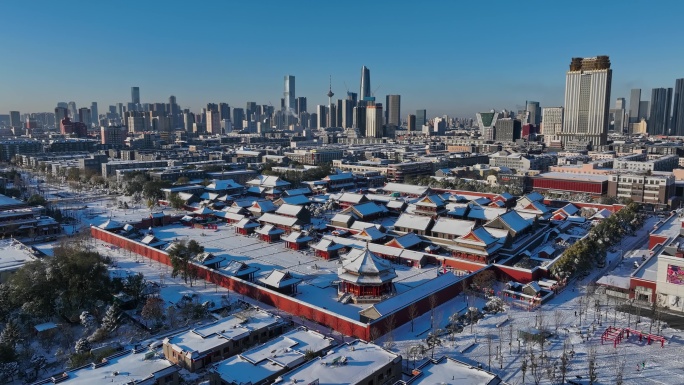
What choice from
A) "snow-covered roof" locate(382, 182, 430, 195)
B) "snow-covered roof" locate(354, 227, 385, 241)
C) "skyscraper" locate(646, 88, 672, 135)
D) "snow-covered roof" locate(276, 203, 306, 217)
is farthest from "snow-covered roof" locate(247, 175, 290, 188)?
"skyscraper" locate(646, 88, 672, 135)

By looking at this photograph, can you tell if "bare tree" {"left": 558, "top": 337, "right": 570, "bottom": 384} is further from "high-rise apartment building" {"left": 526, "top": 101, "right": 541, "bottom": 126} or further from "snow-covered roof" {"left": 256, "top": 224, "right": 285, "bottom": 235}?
"high-rise apartment building" {"left": 526, "top": 101, "right": 541, "bottom": 126}

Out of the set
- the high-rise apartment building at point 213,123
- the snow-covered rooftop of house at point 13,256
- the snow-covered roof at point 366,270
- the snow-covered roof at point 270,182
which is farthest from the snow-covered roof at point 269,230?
the high-rise apartment building at point 213,123

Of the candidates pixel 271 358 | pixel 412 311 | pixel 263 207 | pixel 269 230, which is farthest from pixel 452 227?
pixel 271 358

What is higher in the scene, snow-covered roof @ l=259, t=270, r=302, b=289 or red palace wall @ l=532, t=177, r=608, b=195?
red palace wall @ l=532, t=177, r=608, b=195

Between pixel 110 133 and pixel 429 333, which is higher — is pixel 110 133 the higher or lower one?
the higher one

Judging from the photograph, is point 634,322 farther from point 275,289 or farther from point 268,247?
point 268,247

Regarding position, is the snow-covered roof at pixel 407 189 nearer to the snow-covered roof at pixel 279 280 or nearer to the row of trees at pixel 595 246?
the row of trees at pixel 595 246

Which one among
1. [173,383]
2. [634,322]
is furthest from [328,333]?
[634,322]
